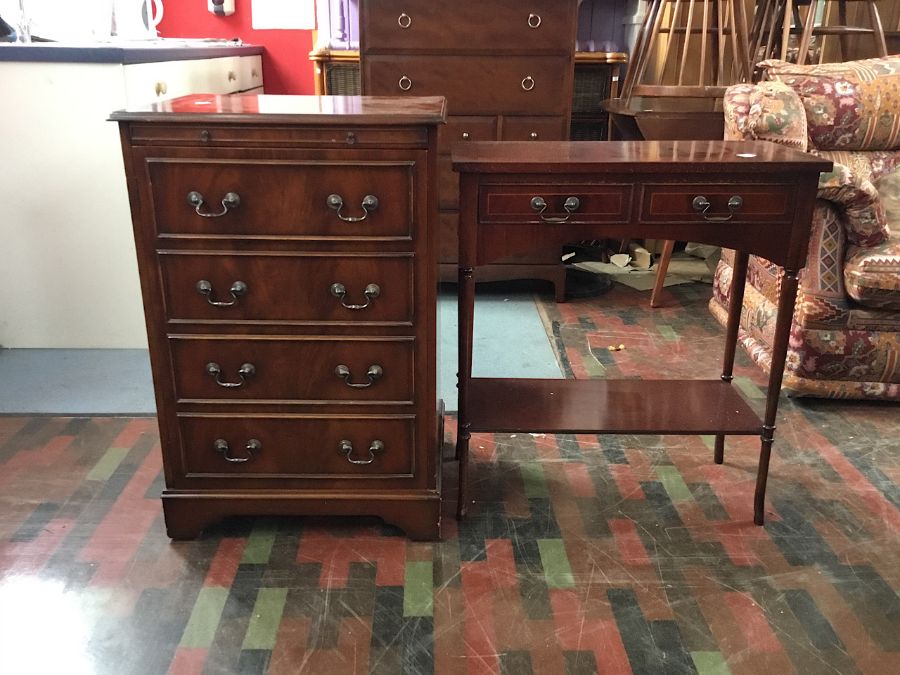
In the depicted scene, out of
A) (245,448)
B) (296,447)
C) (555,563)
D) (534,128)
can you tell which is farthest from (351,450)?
(534,128)

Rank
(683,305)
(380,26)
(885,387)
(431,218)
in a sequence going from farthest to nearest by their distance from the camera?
1. (683,305)
2. (380,26)
3. (885,387)
4. (431,218)

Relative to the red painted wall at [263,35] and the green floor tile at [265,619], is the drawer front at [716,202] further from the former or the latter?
the red painted wall at [263,35]

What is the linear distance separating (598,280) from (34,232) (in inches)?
88.3

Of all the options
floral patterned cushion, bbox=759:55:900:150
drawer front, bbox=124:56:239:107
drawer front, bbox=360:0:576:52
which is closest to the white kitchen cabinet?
drawer front, bbox=124:56:239:107

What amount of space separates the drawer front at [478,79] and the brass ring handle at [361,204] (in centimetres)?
157

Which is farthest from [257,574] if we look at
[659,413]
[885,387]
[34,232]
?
[885,387]

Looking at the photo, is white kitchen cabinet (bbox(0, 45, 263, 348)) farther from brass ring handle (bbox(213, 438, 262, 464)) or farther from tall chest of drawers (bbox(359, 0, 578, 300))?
brass ring handle (bbox(213, 438, 262, 464))

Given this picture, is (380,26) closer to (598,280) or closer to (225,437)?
(598,280)

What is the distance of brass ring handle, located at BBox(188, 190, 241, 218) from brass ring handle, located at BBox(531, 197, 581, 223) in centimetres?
56

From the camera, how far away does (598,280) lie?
351 centimetres

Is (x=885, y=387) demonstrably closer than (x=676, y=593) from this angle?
No

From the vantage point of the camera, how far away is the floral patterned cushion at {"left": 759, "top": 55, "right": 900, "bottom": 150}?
7.88 ft

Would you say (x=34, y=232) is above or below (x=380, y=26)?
below

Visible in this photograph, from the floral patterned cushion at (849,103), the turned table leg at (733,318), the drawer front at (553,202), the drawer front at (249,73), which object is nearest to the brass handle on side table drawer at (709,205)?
the drawer front at (553,202)
